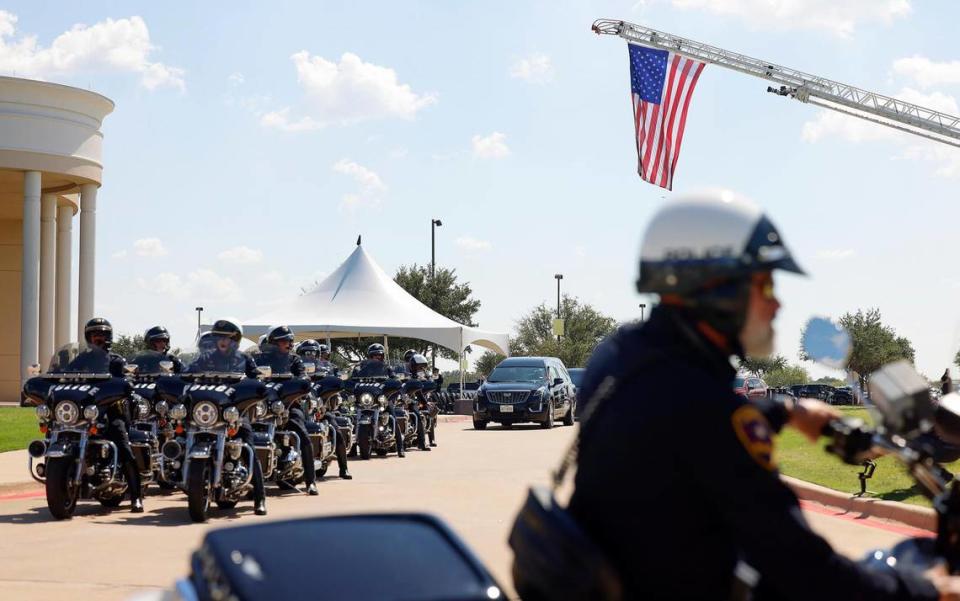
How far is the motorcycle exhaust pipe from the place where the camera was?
40.4ft

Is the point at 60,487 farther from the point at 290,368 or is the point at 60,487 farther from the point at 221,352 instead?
the point at 290,368

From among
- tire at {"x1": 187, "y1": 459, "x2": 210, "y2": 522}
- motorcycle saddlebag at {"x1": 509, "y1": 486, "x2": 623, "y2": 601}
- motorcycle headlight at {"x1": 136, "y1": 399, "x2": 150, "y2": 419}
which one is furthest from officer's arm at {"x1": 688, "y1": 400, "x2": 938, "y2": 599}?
motorcycle headlight at {"x1": 136, "y1": 399, "x2": 150, "y2": 419}

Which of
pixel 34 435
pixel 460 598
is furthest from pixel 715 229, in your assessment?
pixel 34 435

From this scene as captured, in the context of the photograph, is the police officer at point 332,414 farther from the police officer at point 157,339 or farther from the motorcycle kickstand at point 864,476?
the motorcycle kickstand at point 864,476

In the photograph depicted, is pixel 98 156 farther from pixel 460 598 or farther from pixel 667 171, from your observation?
pixel 460 598

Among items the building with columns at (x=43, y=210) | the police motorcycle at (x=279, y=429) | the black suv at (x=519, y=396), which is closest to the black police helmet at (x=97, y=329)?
the police motorcycle at (x=279, y=429)

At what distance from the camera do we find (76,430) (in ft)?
38.9

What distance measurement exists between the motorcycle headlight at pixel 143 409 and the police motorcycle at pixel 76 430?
0.80 metres

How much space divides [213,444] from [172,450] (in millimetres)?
809

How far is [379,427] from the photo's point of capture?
20.1 metres

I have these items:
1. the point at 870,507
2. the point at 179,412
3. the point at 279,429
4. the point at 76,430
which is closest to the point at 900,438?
the point at 870,507

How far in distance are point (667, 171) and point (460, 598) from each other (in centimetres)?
2340

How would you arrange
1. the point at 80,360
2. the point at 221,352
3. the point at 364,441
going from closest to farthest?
1. the point at 80,360
2. the point at 221,352
3. the point at 364,441

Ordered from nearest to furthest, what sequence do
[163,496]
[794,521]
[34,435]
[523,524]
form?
[794,521]
[523,524]
[163,496]
[34,435]
